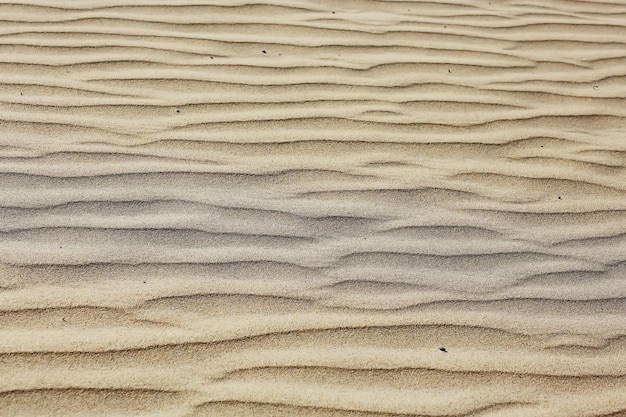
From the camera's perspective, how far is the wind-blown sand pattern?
5.66 ft

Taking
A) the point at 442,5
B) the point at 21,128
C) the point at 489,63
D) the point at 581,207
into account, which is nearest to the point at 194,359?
the point at 21,128

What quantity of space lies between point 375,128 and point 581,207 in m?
0.78

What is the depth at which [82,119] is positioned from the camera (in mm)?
2580

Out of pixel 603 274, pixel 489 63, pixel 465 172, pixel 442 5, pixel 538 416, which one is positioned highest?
→ pixel 442 5

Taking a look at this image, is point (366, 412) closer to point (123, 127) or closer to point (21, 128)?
point (123, 127)

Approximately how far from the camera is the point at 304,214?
2.24 m

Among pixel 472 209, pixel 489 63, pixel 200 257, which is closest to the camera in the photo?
pixel 200 257

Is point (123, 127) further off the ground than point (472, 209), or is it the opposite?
point (123, 127)

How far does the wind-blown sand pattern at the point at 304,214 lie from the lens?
1726 mm

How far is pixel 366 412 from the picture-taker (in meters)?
1.66

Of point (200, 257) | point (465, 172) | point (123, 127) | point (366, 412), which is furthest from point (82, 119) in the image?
point (366, 412)

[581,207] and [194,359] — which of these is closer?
[194,359]

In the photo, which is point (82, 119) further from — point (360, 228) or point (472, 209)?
point (472, 209)

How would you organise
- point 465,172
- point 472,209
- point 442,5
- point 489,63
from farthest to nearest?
1. point 442,5
2. point 489,63
3. point 465,172
4. point 472,209
